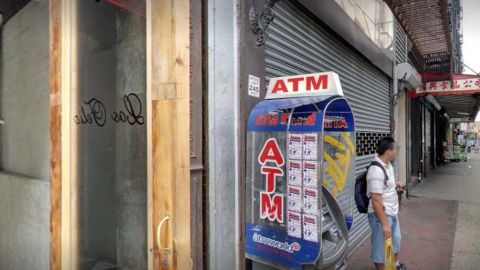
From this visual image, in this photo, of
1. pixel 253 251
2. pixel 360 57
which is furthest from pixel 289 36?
pixel 360 57

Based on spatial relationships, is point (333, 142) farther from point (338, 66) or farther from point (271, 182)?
point (338, 66)

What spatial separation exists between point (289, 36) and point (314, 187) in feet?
6.66

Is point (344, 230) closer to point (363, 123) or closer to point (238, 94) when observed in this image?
point (238, 94)

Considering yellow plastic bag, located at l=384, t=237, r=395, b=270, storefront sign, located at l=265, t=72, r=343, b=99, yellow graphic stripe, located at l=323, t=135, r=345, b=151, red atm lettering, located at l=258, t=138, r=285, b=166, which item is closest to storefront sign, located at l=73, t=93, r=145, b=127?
red atm lettering, located at l=258, t=138, r=285, b=166

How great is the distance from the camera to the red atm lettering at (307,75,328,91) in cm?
270

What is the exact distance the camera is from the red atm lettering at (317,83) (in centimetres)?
270

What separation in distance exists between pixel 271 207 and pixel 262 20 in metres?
1.77

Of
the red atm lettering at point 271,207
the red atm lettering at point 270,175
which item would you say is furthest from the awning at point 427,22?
the red atm lettering at point 271,207

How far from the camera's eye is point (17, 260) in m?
3.86

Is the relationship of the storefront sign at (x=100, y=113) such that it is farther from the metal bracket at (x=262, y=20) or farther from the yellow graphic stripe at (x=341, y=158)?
the yellow graphic stripe at (x=341, y=158)

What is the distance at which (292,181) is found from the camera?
261cm

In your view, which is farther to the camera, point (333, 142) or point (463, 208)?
point (463, 208)

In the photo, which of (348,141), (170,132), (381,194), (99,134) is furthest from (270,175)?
(381,194)

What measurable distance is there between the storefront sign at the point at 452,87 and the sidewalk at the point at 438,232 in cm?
327
